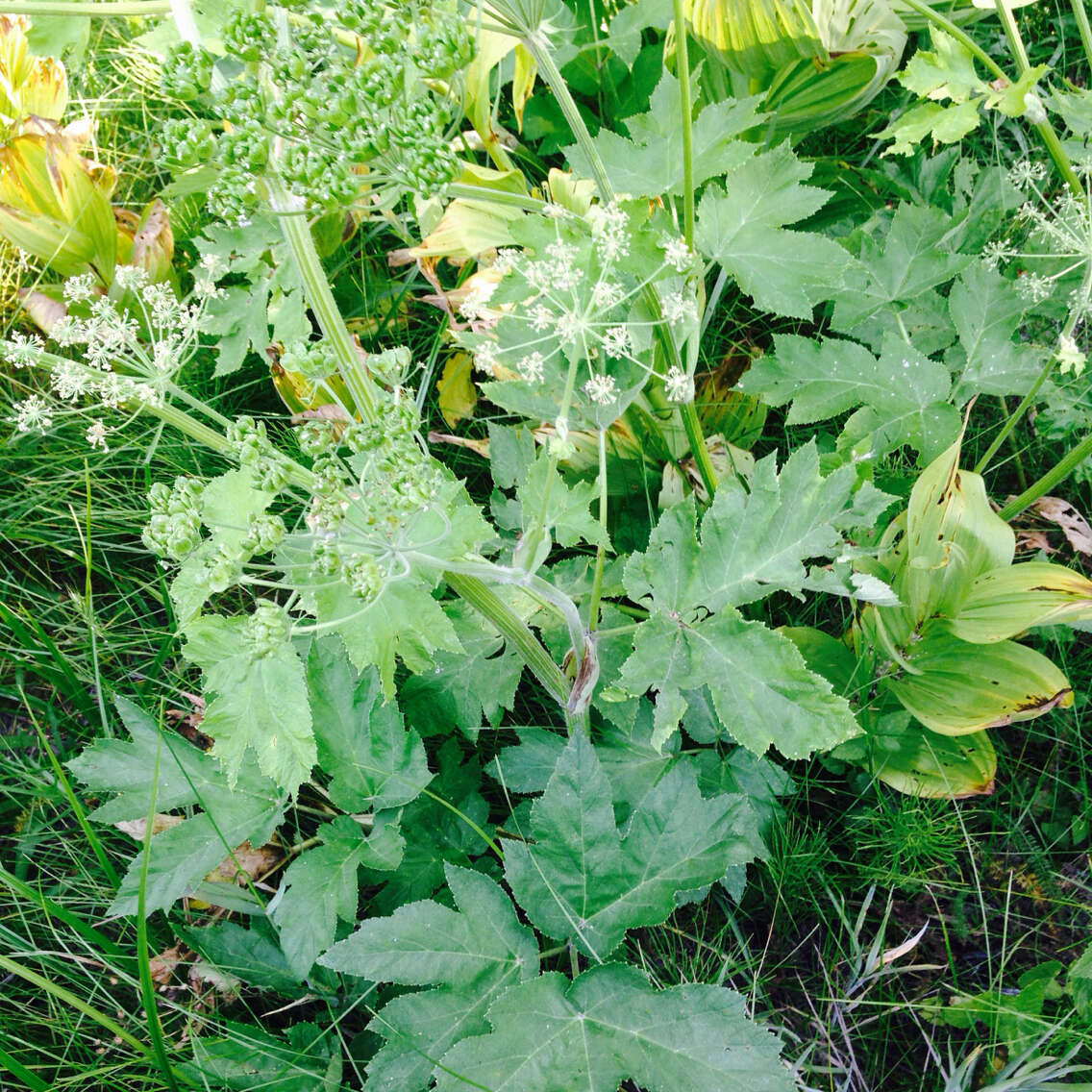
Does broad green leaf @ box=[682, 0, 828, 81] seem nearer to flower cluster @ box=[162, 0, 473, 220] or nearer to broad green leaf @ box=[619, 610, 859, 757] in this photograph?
flower cluster @ box=[162, 0, 473, 220]

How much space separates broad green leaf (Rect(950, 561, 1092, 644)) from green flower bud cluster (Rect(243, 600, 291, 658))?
3.87 feet

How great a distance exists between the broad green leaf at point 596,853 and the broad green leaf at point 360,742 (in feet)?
0.89

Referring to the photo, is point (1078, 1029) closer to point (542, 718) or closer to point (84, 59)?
point (542, 718)

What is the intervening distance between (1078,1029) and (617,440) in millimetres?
1409

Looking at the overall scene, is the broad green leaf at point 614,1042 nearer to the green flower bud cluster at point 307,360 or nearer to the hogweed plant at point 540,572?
the hogweed plant at point 540,572

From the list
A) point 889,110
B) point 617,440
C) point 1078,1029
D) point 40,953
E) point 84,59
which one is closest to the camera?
point 1078,1029

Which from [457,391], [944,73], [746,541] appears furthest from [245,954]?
[944,73]

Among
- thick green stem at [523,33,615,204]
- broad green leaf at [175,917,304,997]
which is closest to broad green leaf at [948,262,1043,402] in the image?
thick green stem at [523,33,615,204]

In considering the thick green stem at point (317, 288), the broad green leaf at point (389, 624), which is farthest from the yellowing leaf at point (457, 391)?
the broad green leaf at point (389, 624)

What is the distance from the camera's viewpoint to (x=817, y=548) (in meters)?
1.48

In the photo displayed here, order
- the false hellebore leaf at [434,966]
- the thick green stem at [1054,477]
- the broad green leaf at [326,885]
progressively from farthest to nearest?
1. the thick green stem at [1054,477]
2. the broad green leaf at [326,885]
3. the false hellebore leaf at [434,966]

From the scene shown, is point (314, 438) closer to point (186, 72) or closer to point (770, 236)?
point (186, 72)

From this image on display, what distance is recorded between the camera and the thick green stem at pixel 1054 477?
1.69 metres

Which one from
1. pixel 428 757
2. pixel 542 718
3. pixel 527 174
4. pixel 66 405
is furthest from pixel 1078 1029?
pixel 66 405
